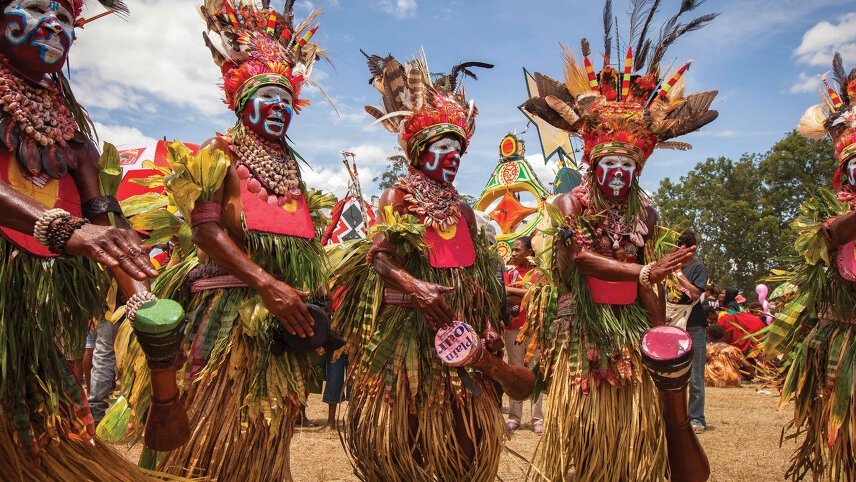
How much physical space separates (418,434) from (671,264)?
62.0 inches

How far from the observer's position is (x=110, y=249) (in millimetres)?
1684

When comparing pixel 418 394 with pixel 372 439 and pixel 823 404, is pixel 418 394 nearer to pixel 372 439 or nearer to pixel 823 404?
pixel 372 439

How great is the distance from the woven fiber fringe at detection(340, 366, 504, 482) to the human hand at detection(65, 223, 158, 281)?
1.98 m

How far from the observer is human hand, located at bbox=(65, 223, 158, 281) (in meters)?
1.67

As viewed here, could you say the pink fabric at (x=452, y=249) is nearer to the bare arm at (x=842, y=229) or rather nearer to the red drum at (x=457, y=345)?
the red drum at (x=457, y=345)

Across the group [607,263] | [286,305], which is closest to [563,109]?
[607,263]

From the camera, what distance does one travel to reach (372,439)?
3465 mm

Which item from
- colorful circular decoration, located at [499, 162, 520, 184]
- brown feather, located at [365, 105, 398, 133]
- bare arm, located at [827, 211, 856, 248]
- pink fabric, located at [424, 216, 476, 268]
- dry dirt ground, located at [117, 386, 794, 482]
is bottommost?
dry dirt ground, located at [117, 386, 794, 482]

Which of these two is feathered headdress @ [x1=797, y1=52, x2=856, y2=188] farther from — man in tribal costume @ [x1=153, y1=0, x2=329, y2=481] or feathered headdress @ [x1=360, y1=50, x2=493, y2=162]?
man in tribal costume @ [x1=153, y1=0, x2=329, y2=481]

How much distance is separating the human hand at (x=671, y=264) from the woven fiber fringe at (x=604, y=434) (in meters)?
0.64

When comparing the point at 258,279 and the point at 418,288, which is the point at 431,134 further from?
the point at 258,279

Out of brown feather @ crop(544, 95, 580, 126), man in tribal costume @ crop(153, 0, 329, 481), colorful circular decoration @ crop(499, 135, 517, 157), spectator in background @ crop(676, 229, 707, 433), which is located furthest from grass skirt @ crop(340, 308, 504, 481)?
colorful circular decoration @ crop(499, 135, 517, 157)

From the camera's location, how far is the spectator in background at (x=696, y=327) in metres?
6.71

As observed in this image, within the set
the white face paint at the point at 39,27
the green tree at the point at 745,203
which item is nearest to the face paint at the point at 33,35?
the white face paint at the point at 39,27
